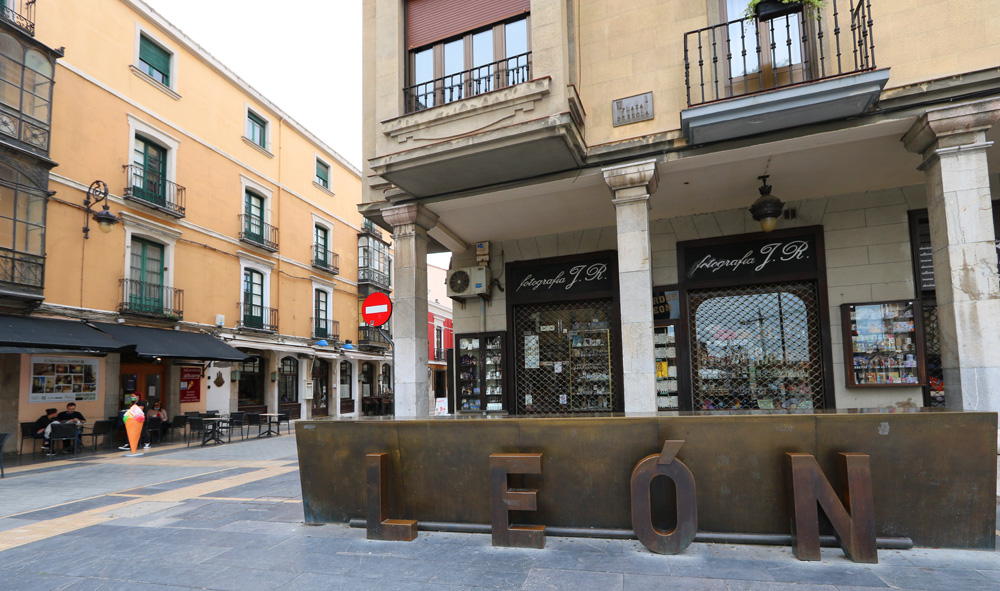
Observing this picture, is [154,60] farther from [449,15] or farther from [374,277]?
[374,277]

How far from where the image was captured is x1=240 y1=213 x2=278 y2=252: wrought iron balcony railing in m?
21.3

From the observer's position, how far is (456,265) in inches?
444

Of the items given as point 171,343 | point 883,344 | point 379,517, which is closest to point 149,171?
point 171,343

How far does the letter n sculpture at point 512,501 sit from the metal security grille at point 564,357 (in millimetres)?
5399

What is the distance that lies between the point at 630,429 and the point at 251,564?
333 centimetres

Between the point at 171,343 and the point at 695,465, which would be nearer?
the point at 695,465

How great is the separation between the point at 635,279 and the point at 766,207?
2641 millimetres

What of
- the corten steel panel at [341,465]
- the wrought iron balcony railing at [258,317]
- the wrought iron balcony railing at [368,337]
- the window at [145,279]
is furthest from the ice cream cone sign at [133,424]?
the wrought iron balcony railing at [368,337]

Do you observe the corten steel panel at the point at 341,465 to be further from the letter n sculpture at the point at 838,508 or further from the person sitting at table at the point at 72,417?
the person sitting at table at the point at 72,417

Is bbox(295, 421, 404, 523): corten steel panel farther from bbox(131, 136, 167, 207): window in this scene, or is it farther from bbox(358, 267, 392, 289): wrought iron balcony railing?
bbox(358, 267, 392, 289): wrought iron balcony railing

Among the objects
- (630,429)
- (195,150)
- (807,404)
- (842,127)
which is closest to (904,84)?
(842,127)

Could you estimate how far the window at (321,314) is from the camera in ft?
83.9

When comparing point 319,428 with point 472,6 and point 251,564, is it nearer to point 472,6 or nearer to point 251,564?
point 251,564

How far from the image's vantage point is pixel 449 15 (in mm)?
8414
